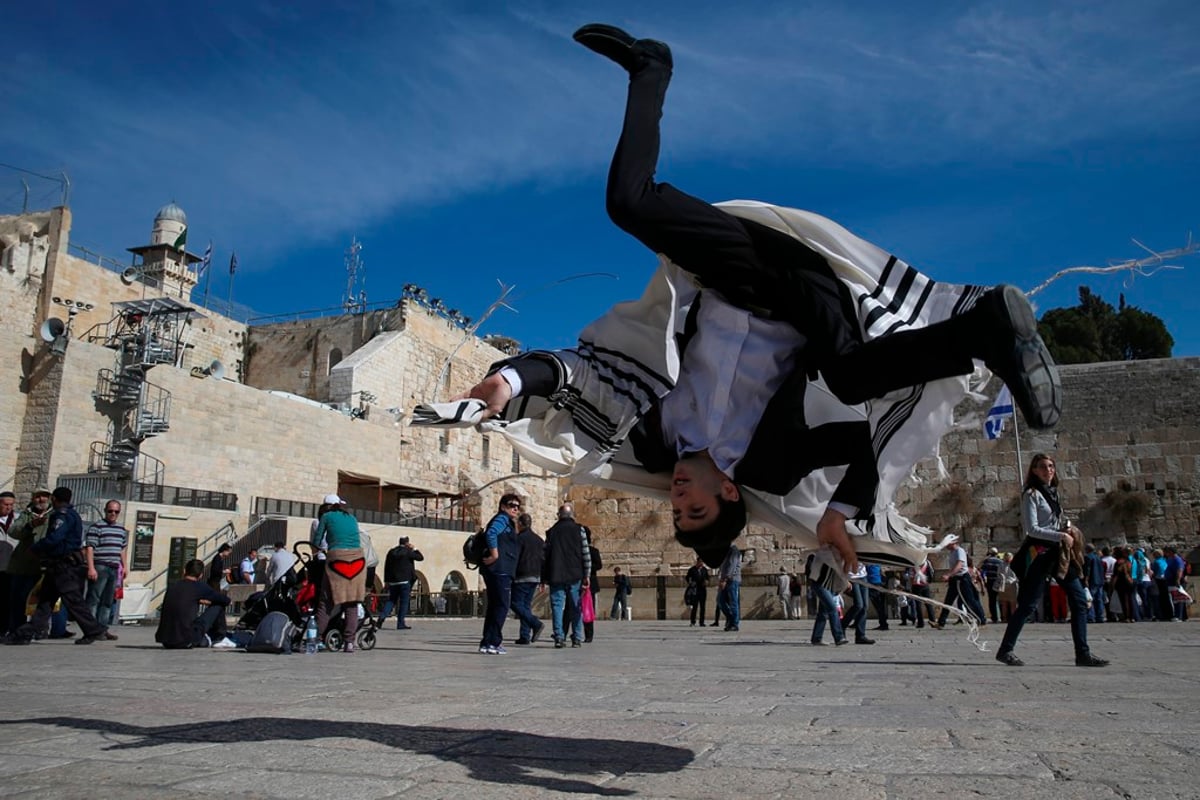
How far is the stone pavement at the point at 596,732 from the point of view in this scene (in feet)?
8.83

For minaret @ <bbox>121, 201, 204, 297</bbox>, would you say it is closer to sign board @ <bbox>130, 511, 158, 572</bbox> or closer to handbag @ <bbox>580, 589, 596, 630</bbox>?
sign board @ <bbox>130, 511, 158, 572</bbox>

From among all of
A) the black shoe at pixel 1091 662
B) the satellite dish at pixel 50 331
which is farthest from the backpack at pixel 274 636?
the satellite dish at pixel 50 331

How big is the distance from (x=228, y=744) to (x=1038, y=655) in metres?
8.78

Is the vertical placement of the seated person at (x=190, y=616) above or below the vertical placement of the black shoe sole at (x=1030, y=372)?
below

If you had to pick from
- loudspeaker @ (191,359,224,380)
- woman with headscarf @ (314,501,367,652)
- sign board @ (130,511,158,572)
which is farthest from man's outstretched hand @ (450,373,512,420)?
loudspeaker @ (191,359,224,380)

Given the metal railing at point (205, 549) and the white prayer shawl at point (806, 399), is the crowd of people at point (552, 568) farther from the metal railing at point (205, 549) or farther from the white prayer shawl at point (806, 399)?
the metal railing at point (205, 549)

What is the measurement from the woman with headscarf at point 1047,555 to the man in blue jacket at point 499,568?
5.51m

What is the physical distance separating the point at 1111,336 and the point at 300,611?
49376 mm

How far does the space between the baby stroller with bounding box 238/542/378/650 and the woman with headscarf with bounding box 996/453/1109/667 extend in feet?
23.4

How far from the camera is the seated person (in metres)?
10.8

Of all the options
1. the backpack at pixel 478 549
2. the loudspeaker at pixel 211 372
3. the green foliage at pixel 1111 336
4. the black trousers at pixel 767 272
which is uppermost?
the green foliage at pixel 1111 336

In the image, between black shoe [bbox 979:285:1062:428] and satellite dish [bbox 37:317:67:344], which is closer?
black shoe [bbox 979:285:1062:428]

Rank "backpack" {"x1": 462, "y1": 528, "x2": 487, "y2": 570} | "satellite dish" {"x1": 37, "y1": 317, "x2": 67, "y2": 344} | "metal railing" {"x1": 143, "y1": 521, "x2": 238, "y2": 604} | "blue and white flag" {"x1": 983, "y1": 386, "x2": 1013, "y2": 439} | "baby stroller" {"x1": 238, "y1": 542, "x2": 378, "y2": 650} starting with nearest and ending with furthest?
"baby stroller" {"x1": 238, "y1": 542, "x2": 378, "y2": 650} < "backpack" {"x1": 462, "y1": 528, "x2": 487, "y2": 570} < "metal railing" {"x1": 143, "y1": 521, "x2": 238, "y2": 604} < "blue and white flag" {"x1": 983, "y1": 386, "x2": 1013, "y2": 439} < "satellite dish" {"x1": 37, "y1": 317, "x2": 67, "y2": 344}

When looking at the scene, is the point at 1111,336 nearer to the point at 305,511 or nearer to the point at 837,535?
the point at 305,511
